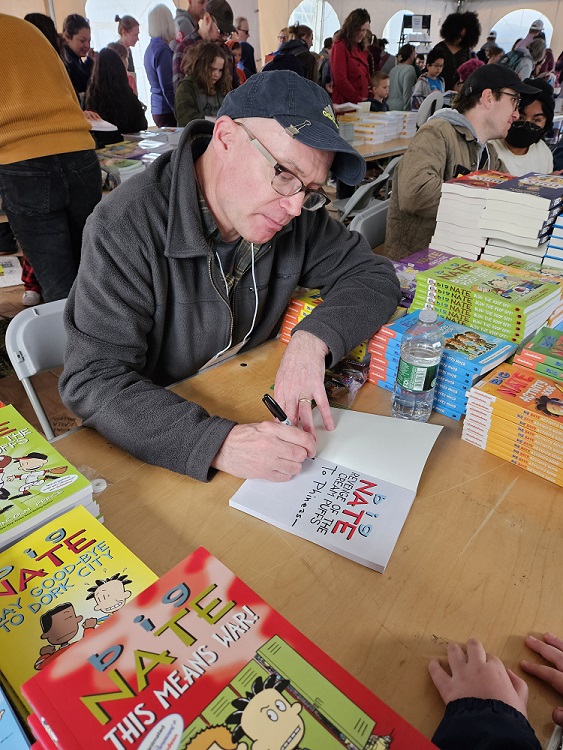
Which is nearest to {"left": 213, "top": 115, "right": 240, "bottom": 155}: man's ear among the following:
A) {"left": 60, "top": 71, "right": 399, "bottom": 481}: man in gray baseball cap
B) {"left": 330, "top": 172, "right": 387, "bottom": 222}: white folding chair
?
{"left": 60, "top": 71, "right": 399, "bottom": 481}: man in gray baseball cap

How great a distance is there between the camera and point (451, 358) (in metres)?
1.14

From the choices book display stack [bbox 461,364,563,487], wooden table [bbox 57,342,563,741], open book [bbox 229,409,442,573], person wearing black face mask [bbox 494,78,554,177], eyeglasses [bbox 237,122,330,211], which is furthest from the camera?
person wearing black face mask [bbox 494,78,554,177]

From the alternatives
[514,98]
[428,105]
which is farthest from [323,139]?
[428,105]

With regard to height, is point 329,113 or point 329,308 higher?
point 329,113

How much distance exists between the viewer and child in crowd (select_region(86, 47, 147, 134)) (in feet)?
12.1

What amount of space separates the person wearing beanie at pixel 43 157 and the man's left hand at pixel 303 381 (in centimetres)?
171

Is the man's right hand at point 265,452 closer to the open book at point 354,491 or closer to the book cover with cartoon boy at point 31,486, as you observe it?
the open book at point 354,491

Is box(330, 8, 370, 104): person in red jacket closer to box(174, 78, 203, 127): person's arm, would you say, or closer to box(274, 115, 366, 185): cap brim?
box(174, 78, 203, 127): person's arm

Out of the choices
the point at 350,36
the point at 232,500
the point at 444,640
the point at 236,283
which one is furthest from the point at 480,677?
the point at 350,36

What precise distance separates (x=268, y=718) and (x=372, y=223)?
227cm

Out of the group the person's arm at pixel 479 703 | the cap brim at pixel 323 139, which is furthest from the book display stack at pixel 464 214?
the person's arm at pixel 479 703

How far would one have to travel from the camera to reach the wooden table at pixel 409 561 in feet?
2.32

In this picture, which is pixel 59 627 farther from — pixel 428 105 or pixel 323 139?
pixel 428 105

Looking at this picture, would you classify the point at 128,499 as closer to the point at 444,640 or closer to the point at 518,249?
the point at 444,640
